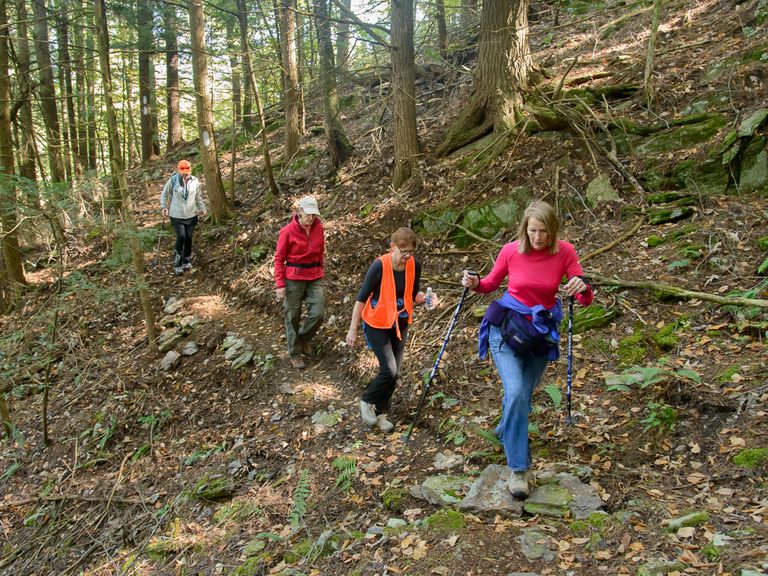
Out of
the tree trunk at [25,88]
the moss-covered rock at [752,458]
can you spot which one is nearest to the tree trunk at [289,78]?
the tree trunk at [25,88]

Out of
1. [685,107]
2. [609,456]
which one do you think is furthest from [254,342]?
[685,107]

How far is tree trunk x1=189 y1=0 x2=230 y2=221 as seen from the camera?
1124 cm

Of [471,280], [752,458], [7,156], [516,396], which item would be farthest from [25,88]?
[752,458]

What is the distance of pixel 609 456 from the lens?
175 inches

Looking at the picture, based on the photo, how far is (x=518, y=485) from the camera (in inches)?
160

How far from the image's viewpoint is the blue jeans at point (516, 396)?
399cm

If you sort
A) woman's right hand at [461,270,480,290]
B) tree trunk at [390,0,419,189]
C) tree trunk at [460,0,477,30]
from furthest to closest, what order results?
tree trunk at [460,0,477,30] < tree trunk at [390,0,419,189] < woman's right hand at [461,270,480,290]

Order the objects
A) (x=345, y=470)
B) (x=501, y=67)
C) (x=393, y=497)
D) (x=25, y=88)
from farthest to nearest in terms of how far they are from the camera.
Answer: (x=25, y=88) < (x=501, y=67) < (x=345, y=470) < (x=393, y=497)

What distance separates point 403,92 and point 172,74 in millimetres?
13651

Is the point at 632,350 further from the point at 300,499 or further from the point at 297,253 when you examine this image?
the point at 297,253

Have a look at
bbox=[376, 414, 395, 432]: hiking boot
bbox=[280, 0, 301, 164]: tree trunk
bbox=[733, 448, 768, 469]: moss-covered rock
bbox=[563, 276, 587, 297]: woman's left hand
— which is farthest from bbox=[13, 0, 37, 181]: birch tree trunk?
bbox=[733, 448, 768, 469]: moss-covered rock

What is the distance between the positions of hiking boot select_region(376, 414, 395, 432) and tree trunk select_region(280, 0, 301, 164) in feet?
24.7

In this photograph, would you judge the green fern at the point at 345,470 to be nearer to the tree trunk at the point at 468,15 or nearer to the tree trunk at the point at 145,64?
the tree trunk at the point at 468,15

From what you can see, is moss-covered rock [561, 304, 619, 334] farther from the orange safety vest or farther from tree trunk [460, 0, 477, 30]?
tree trunk [460, 0, 477, 30]
